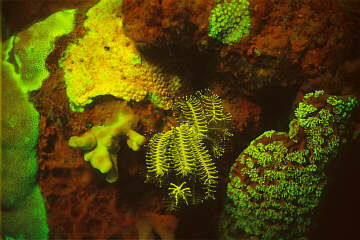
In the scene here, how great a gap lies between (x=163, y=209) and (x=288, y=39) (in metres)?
2.25

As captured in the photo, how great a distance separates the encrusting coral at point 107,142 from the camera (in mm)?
2082

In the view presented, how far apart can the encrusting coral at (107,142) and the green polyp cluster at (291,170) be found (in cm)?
120

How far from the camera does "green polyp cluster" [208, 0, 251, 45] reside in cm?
212

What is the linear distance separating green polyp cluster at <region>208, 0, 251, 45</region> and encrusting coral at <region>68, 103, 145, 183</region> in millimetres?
1177

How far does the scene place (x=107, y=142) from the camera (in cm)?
208

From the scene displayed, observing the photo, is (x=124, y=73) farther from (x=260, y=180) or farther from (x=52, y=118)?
(x=260, y=180)

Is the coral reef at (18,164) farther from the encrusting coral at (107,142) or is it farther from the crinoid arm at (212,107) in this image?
the crinoid arm at (212,107)

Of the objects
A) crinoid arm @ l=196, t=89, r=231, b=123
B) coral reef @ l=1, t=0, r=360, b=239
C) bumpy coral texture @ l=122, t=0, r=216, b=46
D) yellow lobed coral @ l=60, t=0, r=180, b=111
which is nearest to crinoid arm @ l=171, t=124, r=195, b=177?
coral reef @ l=1, t=0, r=360, b=239

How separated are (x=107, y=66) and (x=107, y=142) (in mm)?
768

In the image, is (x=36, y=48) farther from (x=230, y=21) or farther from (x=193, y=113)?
(x=230, y=21)

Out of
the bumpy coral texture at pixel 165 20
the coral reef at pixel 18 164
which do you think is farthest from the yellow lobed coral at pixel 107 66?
the coral reef at pixel 18 164

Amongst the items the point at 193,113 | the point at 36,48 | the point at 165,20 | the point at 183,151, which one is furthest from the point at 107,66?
the point at 183,151

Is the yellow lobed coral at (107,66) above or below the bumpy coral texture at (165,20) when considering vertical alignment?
below

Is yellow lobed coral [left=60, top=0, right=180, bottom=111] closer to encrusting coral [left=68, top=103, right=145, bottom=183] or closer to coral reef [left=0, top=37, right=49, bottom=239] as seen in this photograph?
encrusting coral [left=68, top=103, right=145, bottom=183]
